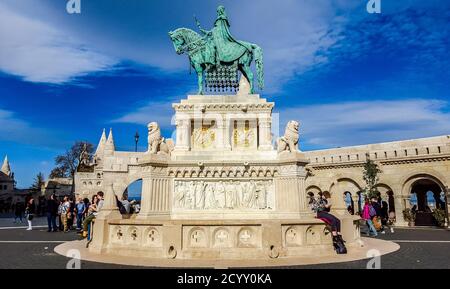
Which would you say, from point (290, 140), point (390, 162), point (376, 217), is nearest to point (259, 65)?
point (290, 140)

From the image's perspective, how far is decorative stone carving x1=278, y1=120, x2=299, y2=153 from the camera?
10086mm

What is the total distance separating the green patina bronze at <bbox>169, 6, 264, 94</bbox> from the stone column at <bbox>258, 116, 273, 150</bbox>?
4.45 ft

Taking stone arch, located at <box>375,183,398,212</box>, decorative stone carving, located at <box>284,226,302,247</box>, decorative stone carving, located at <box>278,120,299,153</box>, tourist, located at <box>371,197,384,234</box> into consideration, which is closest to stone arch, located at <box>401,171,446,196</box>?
stone arch, located at <box>375,183,398,212</box>

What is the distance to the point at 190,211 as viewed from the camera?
33.1ft

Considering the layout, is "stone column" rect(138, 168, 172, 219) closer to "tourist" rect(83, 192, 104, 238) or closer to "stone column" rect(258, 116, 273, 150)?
"tourist" rect(83, 192, 104, 238)

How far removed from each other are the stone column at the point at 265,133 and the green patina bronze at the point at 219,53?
4.45ft

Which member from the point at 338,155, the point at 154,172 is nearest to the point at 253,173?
the point at 154,172

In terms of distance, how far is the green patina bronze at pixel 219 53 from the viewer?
12047mm

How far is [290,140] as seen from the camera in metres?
10.1

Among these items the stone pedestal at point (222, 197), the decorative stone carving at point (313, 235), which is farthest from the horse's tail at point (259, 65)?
the decorative stone carving at point (313, 235)

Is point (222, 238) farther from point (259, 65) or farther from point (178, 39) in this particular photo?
point (178, 39)

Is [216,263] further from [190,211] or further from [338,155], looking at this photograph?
[338,155]

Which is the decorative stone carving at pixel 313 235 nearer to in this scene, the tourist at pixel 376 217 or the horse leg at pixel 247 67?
the horse leg at pixel 247 67
